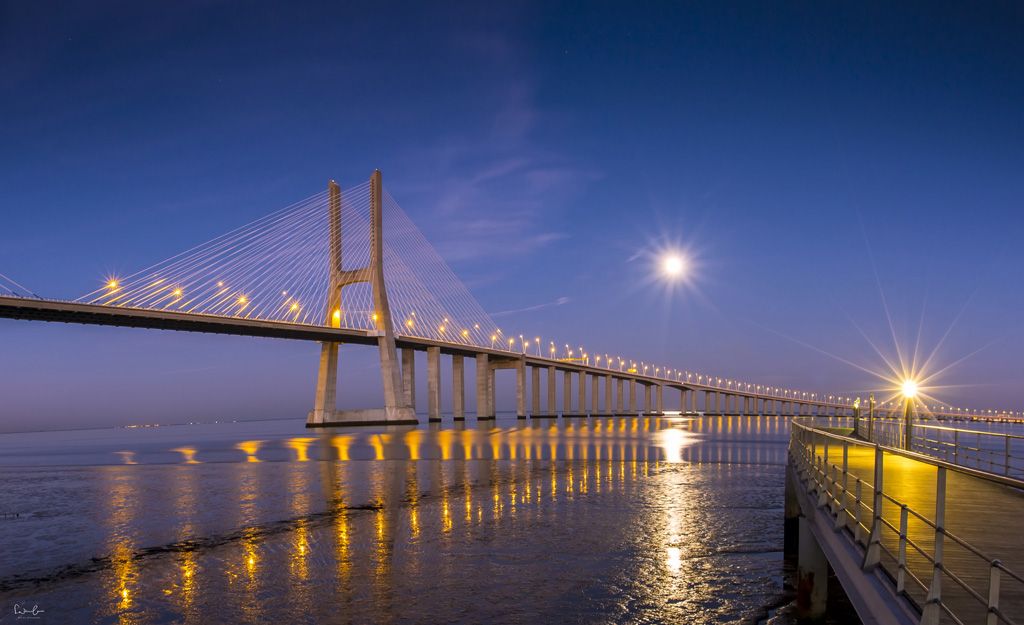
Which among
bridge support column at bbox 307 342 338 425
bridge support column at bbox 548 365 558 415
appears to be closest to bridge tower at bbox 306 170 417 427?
bridge support column at bbox 307 342 338 425

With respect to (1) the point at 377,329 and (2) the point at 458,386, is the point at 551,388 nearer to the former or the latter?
(2) the point at 458,386

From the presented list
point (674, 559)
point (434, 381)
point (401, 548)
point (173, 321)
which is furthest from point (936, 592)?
point (434, 381)

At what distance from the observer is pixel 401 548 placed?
14039 millimetres

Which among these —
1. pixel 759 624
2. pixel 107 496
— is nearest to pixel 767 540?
pixel 759 624

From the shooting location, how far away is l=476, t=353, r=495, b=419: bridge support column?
99.1 metres

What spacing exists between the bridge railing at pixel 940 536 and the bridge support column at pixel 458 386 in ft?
300

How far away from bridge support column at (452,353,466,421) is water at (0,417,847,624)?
74.5 m

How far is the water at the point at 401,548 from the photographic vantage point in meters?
10.3

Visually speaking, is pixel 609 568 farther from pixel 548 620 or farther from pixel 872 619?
pixel 872 619

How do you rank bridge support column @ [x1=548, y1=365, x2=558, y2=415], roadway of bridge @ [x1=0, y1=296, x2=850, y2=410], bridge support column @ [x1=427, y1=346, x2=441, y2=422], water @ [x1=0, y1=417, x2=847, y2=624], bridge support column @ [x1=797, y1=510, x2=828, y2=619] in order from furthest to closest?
bridge support column @ [x1=548, y1=365, x2=558, y2=415] → bridge support column @ [x1=427, y1=346, x2=441, y2=422] → roadway of bridge @ [x1=0, y1=296, x2=850, y2=410] → water @ [x1=0, y1=417, x2=847, y2=624] → bridge support column @ [x1=797, y1=510, x2=828, y2=619]

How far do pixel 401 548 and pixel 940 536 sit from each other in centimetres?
1098

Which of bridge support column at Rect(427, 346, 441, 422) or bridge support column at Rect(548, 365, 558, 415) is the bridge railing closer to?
bridge support column at Rect(427, 346, 441, 422)

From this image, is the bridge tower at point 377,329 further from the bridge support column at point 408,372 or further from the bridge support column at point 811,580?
the bridge support column at point 811,580

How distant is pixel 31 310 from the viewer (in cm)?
4897
